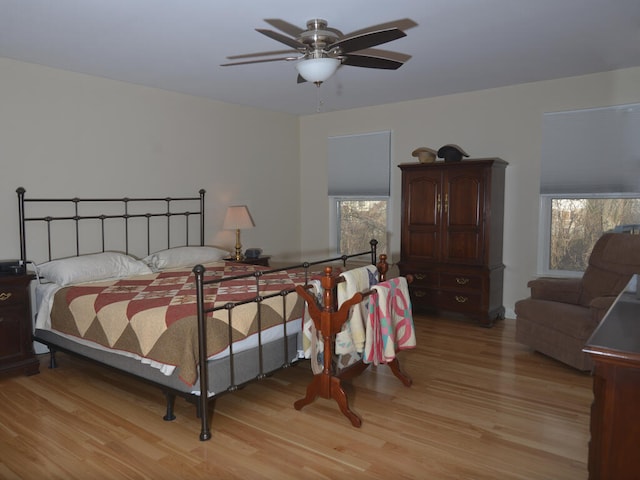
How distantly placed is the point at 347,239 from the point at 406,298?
3186 millimetres

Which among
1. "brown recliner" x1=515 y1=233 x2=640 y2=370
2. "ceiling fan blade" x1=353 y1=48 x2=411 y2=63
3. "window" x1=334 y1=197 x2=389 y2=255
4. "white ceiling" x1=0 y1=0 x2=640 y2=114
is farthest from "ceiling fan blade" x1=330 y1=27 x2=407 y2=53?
"window" x1=334 y1=197 x2=389 y2=255

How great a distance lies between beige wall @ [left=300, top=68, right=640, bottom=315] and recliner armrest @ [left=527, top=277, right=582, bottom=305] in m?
0.81

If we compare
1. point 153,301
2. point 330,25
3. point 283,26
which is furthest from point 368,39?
point 153,301

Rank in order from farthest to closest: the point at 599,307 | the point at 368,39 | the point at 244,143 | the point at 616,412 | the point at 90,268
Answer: the point at 244,143
the point at 90,268
the point at 599,307
the point at 368,39
the point at 616,412

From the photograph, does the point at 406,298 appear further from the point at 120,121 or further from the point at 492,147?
the point at 120,121

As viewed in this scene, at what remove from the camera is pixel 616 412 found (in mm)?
1295

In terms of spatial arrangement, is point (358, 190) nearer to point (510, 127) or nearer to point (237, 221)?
point (237, 221)

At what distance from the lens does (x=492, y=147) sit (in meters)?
5.04

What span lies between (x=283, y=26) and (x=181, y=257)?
2.36 metres

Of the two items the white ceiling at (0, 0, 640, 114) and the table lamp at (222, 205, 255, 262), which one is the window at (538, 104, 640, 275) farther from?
the table lamp at (222, 205, 255, 262)

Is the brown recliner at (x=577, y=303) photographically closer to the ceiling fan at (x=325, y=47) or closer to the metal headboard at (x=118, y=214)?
the ceiling fan at (x=325, y=47)

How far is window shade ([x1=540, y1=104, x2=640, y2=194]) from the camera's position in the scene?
14.1ft

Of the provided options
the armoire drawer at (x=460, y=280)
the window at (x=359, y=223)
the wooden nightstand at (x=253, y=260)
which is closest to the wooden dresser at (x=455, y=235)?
the armoire drawer at (x=460, y=280)

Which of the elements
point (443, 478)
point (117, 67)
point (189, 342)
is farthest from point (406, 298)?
point (117, 67)
